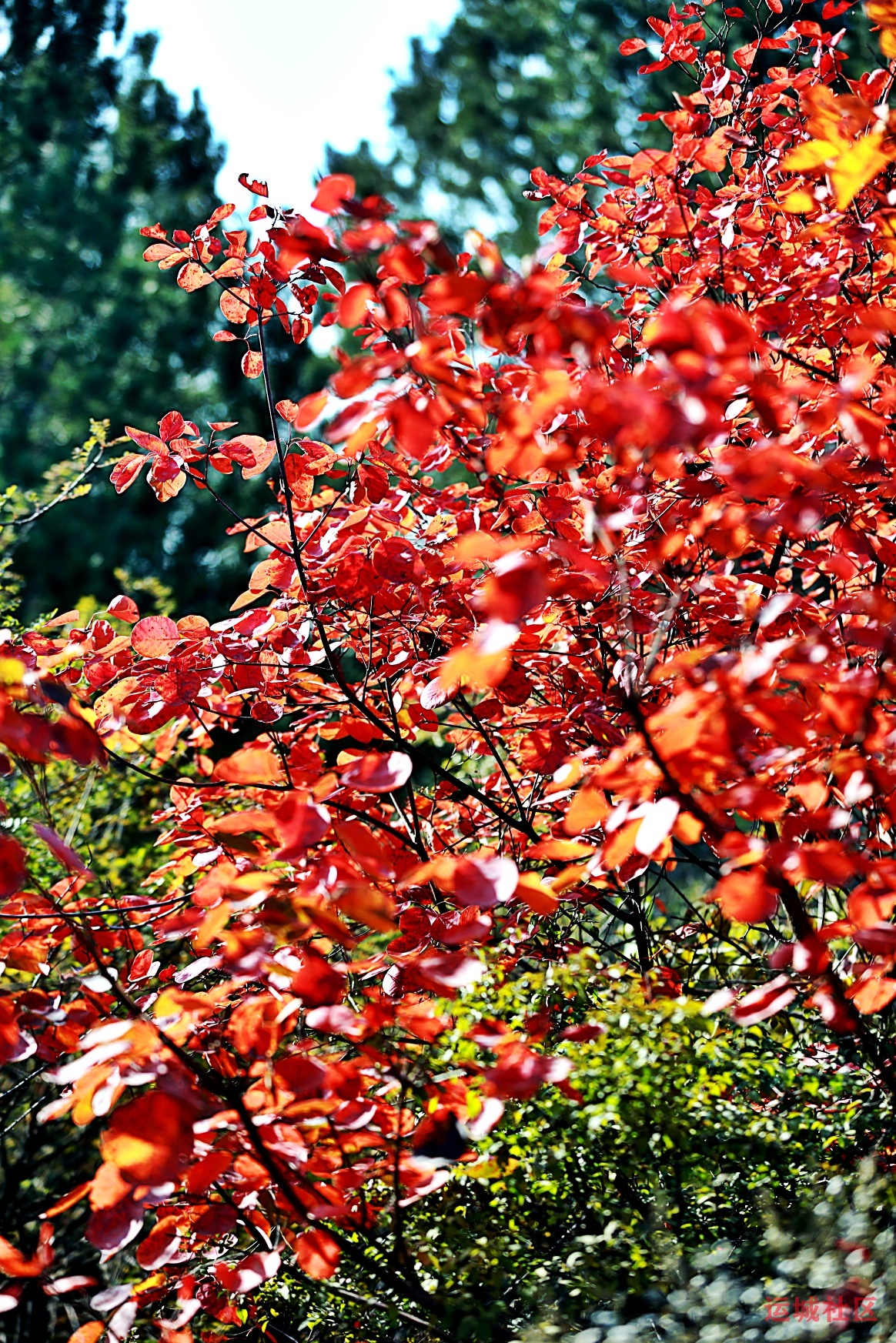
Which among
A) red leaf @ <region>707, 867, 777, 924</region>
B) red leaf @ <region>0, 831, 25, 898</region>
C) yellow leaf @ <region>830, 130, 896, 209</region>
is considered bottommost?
red leaf @ <region>707, 867, 777, 924</region>

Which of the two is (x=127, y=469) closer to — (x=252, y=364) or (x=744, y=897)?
(x=252, y=364)

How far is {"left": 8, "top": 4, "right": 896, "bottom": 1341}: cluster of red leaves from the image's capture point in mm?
1100

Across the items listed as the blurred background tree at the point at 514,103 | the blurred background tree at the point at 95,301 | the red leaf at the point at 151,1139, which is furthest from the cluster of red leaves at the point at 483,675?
the blurred background tree at the point at 95,301

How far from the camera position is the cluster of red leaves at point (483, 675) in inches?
43.3

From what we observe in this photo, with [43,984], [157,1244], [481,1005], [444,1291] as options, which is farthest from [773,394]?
[43,984]

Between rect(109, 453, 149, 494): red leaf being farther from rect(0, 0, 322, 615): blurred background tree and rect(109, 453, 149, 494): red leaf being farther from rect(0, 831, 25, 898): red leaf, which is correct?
rect(0, 0, 322, 615): blurred background tree

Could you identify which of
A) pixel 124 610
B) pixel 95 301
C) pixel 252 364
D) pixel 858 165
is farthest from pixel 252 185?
pixel 95 301

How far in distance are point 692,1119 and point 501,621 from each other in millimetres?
893

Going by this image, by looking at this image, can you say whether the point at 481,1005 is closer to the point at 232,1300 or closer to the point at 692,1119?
the point at 692,1119

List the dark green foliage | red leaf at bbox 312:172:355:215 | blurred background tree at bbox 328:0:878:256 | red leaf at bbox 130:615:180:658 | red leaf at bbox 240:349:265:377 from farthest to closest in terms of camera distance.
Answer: blurred background tree at bbox 328:0:878:256, red leaf at bbox 240:349:265:377, red leaf at bbox 130:615:180:658, the dark green foliage, red leaf at bbox 312:172:355:215

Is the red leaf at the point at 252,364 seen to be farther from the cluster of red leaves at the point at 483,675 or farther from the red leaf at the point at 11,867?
the red leaf at the point at 11,867

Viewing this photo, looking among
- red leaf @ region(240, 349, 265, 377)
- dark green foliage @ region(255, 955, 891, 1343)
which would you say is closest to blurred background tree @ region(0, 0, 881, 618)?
red leaf @ region(240, 349, 265, 377)

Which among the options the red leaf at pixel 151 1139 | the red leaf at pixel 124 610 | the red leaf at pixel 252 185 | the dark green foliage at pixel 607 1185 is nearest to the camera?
the red leaf at pixel 151 1139

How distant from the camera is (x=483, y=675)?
0.96 metres
